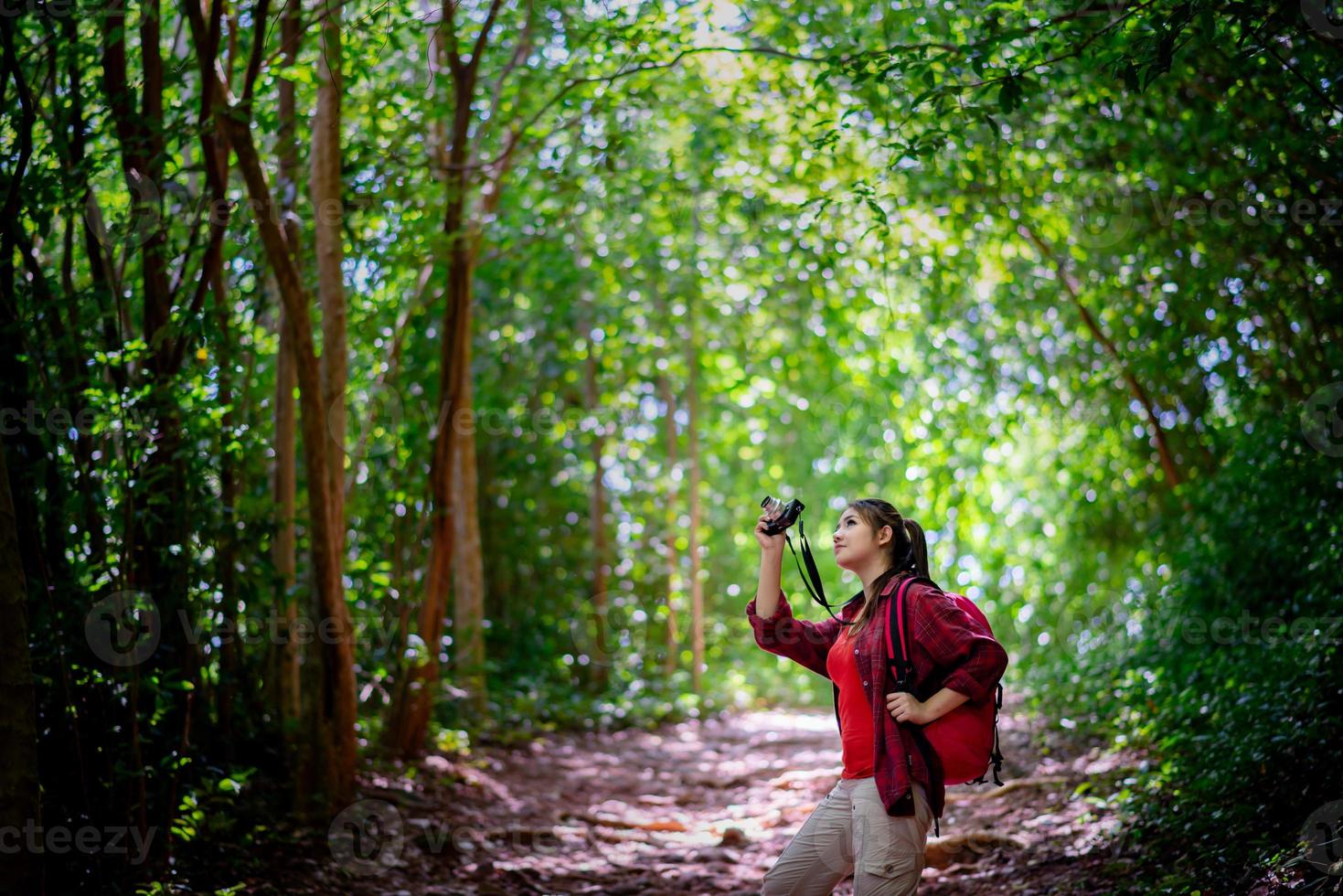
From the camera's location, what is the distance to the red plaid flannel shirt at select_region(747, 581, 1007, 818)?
2748 mm

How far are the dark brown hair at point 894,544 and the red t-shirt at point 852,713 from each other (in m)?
0.07

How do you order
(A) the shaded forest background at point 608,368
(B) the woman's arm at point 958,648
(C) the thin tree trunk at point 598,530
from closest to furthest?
1. (B) the woman's arm at point 958,648
2. (A) the shaded forest background at point 608,368
3. (C) the thin tree trunk at point 598,530

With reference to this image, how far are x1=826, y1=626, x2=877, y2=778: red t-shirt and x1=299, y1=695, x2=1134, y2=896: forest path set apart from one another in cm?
174

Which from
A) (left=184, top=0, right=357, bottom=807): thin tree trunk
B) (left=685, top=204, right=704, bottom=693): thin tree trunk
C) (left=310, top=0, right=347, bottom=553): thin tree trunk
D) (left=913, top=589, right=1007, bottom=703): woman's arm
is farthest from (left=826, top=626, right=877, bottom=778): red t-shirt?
(left=685, top=204, right=704, bottom=693): thin tree trunk

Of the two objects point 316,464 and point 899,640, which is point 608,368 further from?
point 899,640

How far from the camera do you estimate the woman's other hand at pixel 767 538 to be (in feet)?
10.2

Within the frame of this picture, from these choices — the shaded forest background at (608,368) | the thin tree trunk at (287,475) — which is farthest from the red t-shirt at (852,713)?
the thin tree trunk at (287,475)

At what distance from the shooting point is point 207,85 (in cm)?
438

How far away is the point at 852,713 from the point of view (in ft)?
9.73

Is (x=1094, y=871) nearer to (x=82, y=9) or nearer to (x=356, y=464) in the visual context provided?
(x=356, y=464)

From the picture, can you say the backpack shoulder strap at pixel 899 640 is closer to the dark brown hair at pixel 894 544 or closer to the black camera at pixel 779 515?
the dark brown hair at pixel 894 544

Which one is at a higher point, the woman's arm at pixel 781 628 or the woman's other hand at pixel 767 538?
the woman's other hand at pixel 767 538

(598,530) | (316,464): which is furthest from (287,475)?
(598,530)

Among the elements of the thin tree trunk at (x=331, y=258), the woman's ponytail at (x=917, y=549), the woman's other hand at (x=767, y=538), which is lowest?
the woman's ponytail at (x=917, y=549)
